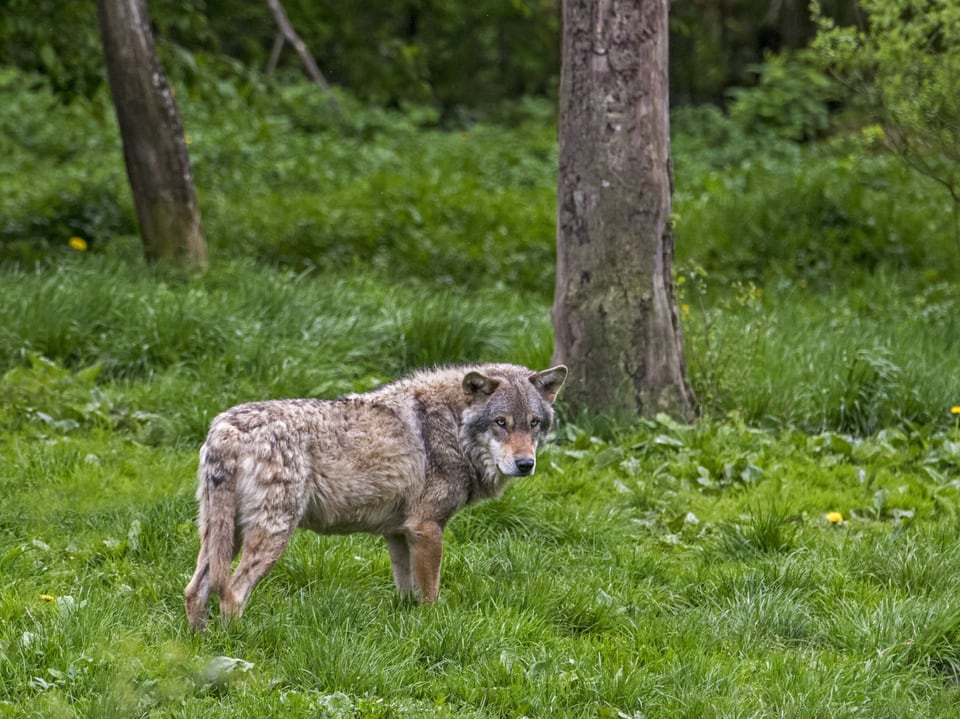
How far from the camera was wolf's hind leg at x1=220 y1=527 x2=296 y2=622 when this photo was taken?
5328 millimetres

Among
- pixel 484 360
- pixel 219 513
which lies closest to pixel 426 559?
pixel 219 513

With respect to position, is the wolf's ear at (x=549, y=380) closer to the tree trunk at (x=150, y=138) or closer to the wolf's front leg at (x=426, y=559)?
the wolf's front leg at (x=426, y=559)

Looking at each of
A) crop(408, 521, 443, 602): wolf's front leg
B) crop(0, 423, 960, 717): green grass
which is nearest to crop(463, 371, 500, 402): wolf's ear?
crop(408, 521, 443, 602): wolf's front leg

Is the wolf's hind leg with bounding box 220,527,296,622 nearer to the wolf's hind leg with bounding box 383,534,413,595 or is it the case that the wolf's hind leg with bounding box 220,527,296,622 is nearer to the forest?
the forest

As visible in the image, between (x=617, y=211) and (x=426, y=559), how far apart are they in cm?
389

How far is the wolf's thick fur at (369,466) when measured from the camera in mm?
5414

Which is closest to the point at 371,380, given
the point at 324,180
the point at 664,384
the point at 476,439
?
the point at 664,384

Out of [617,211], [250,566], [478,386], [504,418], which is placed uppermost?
[617,211]

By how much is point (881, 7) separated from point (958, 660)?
26.4ft

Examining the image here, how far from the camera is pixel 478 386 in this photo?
6250 mm

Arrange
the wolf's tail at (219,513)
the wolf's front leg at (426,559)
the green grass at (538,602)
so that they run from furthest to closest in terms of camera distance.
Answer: the wolf's front leg at (426,559) → the wolf's tail at (219,513) → the green grass at (538,602)

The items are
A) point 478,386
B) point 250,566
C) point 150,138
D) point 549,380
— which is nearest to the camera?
point 250,566

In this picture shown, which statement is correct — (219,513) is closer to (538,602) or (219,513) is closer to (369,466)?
(369,466)

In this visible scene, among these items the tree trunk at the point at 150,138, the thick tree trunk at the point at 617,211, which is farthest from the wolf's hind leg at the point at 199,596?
the tree trunk at the point at 150,138
